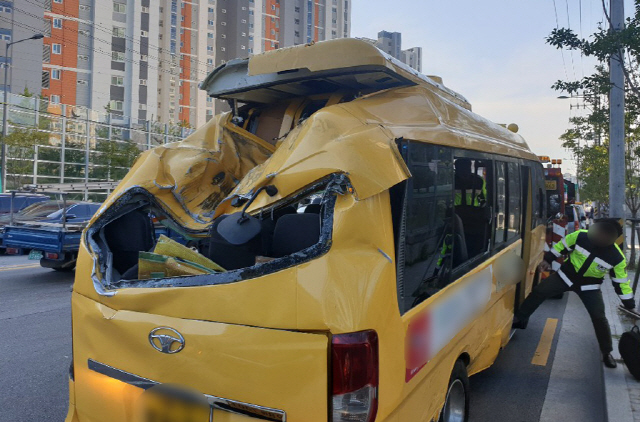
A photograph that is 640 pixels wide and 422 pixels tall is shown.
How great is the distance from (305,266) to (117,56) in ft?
196

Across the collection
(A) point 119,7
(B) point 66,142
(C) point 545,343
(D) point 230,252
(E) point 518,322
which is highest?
(A) point 119,7

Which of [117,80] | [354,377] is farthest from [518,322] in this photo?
[117,80]

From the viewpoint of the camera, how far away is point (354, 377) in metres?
2.06

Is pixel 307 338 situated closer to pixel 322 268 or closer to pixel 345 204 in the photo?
pixel 322 268

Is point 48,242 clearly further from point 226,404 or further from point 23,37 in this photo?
point 23,37

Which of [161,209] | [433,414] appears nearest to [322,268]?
[433,414]

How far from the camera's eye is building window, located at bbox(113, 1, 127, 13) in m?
54.6

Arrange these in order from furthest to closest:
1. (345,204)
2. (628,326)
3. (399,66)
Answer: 1. (628,326)
2. (399,66)
3. (345,204)

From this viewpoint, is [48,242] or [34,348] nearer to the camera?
[34,348]

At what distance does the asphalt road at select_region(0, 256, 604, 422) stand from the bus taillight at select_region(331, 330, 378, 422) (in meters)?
2.49

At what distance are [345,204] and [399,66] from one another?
1.27m

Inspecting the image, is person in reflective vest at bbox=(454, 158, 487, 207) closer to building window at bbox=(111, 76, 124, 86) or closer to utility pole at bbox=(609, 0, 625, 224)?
utility pole at bbox=(609, 0, 625, 224)

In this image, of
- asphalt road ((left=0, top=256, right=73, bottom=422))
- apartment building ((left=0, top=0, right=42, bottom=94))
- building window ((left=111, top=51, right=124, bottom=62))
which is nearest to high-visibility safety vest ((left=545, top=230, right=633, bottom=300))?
asphalt road ((left=0, top=256, right=73, bottom=422))

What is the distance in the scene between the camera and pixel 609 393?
434 centimetres
